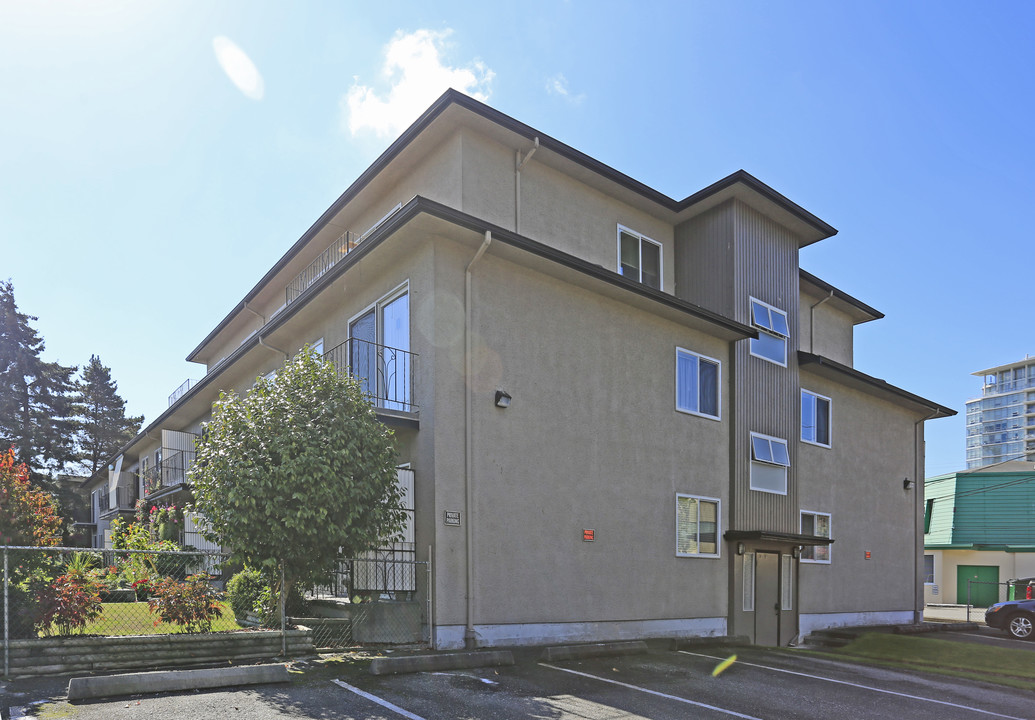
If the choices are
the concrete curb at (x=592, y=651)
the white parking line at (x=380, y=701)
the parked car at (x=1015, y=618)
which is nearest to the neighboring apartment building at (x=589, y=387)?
the concrete curb at (x=592, y=651)

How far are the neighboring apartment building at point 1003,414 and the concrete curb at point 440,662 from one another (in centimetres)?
17125

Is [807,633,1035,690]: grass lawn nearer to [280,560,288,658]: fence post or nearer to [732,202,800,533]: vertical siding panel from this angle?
[732,202,800,533]: vertical siding panel

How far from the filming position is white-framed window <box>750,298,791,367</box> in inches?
675

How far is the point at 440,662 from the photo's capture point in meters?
9.45

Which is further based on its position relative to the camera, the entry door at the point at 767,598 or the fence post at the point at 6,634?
the entry door at the point at 767,598

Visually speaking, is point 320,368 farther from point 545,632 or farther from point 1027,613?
point 1027,613

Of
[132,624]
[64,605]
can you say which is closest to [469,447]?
[132,624]

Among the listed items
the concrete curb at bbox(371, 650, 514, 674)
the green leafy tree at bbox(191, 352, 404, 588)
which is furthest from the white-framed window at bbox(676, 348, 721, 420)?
the green leafy tree at bbox(191, 352, 404, 588)

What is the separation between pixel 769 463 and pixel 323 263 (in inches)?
447

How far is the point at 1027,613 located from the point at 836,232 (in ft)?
35.1

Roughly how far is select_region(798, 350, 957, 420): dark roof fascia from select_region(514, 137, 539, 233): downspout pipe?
854cm

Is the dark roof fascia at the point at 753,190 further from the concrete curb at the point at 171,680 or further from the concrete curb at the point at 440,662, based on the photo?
the concrete curb at the point at 171,680

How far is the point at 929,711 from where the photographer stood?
9328 mm

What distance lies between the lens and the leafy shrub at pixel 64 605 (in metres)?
8.29
